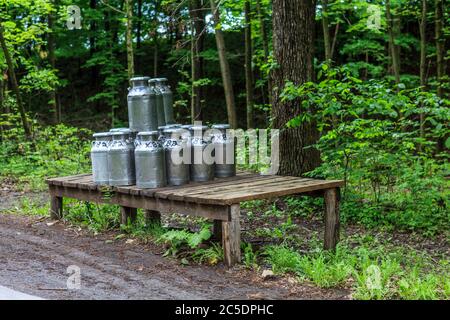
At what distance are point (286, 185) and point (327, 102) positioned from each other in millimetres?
2097

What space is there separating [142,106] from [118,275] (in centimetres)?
242

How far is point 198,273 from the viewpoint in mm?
5539

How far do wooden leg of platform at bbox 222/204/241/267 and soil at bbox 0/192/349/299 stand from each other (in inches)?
4.8

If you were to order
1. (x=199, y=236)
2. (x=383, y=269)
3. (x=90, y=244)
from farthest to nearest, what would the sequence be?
(x=90, y=244) < (x=199, y=236) < (x=383, y=269)

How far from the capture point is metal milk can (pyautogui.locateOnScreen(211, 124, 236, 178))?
676 cm

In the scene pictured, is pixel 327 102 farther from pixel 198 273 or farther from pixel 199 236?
pixel 198 273

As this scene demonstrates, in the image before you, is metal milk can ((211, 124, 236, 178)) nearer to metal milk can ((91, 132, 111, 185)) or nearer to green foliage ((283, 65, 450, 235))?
metal milk can ((91, 132, 111, 185))

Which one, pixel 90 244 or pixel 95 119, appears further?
pixel 95 119

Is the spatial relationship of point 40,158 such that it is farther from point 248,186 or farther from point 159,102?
point 248,186

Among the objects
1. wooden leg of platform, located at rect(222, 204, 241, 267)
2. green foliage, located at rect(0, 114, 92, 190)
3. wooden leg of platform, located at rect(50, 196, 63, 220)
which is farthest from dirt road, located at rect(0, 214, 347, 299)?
green foliage, located at rect(0, 114, 92, 190)

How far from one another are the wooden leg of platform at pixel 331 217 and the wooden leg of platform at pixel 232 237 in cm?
122

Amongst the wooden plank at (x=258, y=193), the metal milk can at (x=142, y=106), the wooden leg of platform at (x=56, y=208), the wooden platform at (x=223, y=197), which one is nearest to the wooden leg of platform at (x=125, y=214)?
the wooden platform at (x=223, y=197)

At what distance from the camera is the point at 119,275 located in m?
5.43
